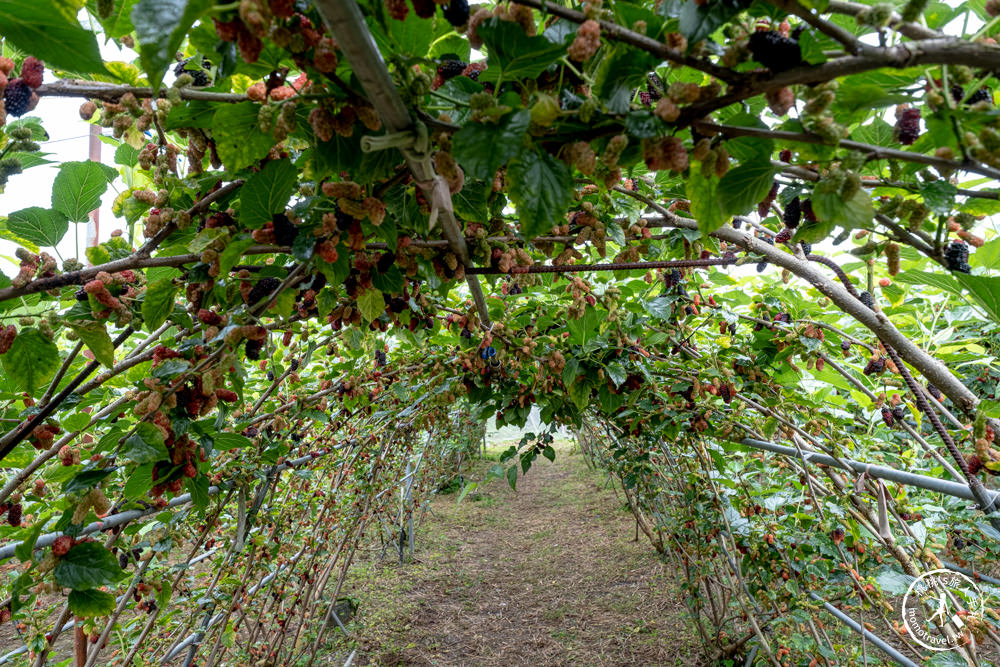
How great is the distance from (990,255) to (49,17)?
4.36ft

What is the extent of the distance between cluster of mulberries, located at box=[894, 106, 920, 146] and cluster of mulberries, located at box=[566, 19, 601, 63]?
37 cm

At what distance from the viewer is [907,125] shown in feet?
1.79

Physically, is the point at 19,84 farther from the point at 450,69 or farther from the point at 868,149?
the point at 868,149

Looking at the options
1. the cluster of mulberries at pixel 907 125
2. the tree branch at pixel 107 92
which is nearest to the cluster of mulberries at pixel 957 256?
the cluster of mulberries at pixel 907 125

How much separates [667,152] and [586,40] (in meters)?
0.13

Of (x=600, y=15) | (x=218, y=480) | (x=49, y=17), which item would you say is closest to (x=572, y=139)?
(x=600, y=15)

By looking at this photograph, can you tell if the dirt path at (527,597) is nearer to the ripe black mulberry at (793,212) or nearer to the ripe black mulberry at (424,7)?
the ripe black mulberry at (793,212)

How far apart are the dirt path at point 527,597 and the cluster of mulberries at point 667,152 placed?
368 centimetres

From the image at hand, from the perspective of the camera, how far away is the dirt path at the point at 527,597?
11.7ft

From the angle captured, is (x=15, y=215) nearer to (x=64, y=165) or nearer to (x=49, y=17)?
(x=64, y=165)

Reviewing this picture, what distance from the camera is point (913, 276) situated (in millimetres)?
771

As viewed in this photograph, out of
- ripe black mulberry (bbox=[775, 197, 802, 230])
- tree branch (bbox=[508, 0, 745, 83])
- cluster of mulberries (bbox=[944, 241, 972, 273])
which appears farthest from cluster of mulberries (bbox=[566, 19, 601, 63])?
cluster of mulberries (bbox=[944, 241, 972, 273])

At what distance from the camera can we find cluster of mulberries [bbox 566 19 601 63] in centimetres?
44

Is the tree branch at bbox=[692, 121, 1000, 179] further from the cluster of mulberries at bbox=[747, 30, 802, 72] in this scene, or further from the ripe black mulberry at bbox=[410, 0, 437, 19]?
the ripe black mulberry at bbox=[410, 0, 437, 19]
